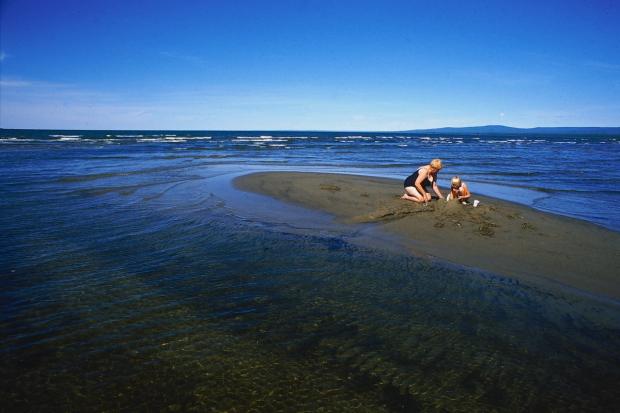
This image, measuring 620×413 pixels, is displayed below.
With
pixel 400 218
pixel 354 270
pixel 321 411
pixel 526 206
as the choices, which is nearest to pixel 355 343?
pixel 321 411

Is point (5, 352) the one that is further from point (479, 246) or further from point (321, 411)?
point (479, 246)

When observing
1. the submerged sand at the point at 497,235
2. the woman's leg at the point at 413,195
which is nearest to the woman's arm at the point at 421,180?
the woman's leg at the point at 413,195

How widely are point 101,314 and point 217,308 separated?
1233 mm

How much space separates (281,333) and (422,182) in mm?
8028

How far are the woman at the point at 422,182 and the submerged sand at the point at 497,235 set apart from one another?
336mm

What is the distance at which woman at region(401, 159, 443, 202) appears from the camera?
10359 mm

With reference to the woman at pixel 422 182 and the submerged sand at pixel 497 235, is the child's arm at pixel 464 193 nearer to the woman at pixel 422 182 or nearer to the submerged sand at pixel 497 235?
the submerged sand at pixel 497 235

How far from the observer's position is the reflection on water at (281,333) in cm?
290

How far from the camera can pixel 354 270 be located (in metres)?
5.50

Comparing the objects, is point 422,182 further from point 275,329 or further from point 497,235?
point 275,329

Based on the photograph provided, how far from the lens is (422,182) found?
34.9ft

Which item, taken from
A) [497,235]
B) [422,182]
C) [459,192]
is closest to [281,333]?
[497,235]

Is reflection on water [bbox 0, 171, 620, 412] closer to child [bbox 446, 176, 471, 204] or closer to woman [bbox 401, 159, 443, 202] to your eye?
child [bbox 446, 176, 471, 204]

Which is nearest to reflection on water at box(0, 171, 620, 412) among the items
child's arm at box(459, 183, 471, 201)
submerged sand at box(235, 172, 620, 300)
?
submerged sand at box(235, 172, 620, 300)
